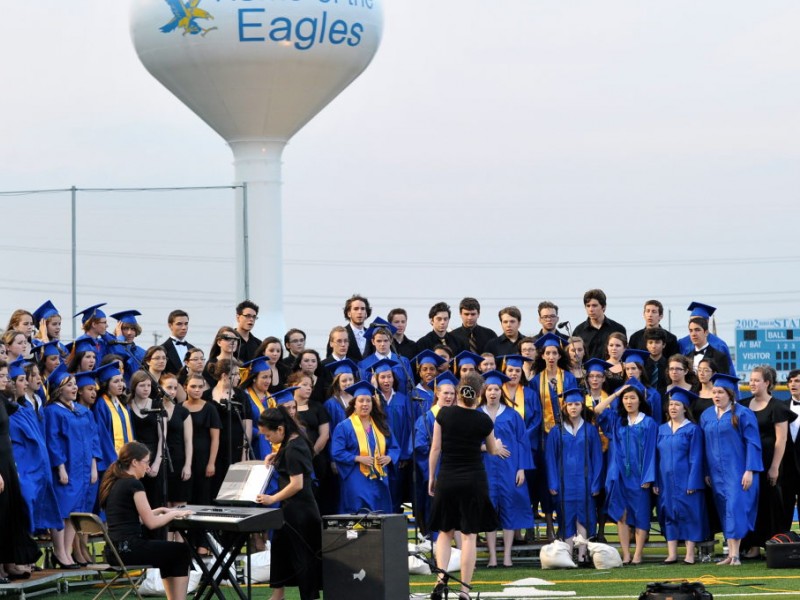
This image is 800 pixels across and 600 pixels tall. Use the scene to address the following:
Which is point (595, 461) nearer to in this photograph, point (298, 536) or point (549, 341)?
point (549, 341)

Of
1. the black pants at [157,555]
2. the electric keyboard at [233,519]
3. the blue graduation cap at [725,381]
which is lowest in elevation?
the black pants at [157,555]

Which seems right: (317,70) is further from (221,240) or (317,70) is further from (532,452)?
(532,452)

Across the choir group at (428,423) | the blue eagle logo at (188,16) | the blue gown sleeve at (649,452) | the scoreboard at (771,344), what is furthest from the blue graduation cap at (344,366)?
the scoreboard at (771,344)

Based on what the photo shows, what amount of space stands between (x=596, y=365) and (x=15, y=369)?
5.36 m

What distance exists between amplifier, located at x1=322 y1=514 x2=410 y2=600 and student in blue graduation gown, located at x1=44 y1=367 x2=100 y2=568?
3.20m

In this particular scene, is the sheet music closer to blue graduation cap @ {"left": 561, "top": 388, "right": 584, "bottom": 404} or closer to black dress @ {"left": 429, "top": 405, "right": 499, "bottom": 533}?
black dress @ {"left": 429, "top": 405, "right": 499, "bottom": 533}

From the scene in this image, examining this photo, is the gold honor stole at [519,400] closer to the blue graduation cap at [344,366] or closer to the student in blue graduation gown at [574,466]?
the student in blue graduation gown at [574,466]

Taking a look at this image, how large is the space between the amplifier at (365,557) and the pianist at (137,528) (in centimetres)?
99

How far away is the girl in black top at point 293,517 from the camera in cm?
1199

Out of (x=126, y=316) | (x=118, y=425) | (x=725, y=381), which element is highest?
(x=126, y=316)

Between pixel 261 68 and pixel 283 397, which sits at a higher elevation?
pixel 261 68

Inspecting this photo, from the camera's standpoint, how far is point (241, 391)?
50.7 feet

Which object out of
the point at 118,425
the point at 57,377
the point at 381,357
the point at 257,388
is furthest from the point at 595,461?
the point at 57,377

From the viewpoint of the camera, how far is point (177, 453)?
48.8 feet
